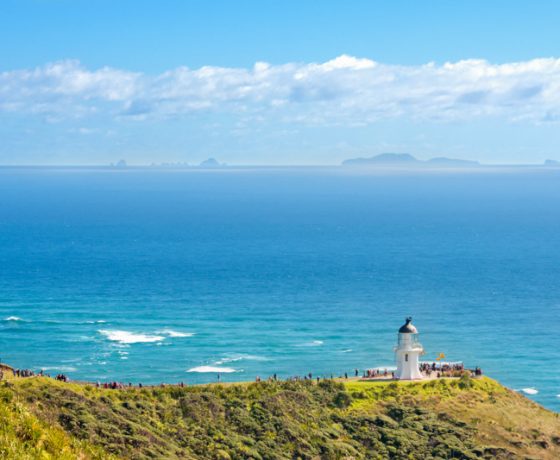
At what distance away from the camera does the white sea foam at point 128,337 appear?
88.7 m

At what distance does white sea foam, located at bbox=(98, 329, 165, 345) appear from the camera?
88681mm

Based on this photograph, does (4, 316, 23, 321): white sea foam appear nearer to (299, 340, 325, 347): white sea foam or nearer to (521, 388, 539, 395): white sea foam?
(299, 340, 325, 347): white sea foam

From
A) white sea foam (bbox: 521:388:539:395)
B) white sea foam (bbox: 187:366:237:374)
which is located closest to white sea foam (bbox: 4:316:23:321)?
white sea foam (bbox: 187:366:237:374)

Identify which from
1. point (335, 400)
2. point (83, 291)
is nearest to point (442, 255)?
point (83, 291)

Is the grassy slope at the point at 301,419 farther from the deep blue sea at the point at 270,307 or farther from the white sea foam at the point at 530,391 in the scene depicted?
the deep blue sea at the point at 270,307

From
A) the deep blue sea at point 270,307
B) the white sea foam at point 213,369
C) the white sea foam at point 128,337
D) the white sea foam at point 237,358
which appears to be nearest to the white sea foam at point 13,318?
the deep blue sea at point 270,307

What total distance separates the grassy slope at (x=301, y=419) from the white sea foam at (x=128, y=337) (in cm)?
3316

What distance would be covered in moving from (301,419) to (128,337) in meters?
39.3

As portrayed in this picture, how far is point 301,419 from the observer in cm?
5366

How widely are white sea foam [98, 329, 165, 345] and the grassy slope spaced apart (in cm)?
3316

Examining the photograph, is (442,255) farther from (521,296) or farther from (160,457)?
(160,457)

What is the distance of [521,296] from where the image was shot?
376 feet

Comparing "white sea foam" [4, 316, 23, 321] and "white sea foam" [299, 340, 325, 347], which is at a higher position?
"white sea foam" [4, 316, 23, 321]

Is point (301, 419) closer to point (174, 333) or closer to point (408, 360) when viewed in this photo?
point (408, 360)
